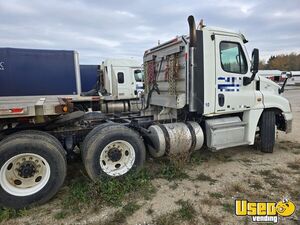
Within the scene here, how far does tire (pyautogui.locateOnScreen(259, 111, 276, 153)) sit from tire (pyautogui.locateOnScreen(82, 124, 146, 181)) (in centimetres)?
323

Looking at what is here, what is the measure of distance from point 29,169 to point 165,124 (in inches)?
106

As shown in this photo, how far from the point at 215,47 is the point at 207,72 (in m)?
0.58

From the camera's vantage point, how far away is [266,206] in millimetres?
3203

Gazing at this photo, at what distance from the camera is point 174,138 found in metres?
4.47

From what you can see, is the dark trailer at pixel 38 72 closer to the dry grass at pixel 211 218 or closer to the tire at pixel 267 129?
the tire at pixel 267 129

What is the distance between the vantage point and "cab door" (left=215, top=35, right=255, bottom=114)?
4.71m

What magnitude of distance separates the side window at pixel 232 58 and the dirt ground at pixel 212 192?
2112 mm

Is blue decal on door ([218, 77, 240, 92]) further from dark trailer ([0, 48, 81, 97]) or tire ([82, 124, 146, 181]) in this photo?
dark trailer ([0, 48, 81, 97])

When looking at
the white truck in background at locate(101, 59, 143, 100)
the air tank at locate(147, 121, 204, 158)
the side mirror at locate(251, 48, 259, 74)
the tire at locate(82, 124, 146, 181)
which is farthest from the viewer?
the white truck in background at locate(101, 59, 143, 100)

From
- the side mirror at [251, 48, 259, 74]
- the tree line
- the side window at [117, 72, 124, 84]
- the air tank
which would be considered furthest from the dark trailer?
the tree line

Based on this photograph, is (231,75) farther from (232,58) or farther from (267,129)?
(267,129)

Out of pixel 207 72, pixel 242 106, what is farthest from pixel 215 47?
pixel 242 106

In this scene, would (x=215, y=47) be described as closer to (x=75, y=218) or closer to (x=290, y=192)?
(x=290, y=192)

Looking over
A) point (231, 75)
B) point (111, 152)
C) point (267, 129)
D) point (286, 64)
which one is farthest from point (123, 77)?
point (286, 64)
